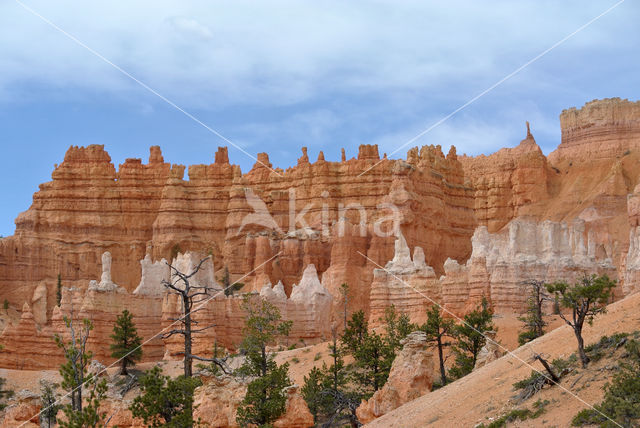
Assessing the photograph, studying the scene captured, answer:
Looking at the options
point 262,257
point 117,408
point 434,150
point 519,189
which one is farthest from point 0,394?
point 519,189

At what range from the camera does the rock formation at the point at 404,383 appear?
3167cm

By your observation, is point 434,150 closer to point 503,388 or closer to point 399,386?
point 399,386

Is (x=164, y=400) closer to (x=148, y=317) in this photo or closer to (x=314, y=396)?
(x=314, y=396)

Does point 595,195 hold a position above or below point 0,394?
above

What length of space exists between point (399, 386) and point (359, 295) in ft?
103

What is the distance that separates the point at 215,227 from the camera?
8331cm

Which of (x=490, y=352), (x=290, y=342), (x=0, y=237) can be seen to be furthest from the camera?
(x=0, y=237)

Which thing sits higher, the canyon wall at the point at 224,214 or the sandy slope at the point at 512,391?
the canyon wall at the point at 224,214

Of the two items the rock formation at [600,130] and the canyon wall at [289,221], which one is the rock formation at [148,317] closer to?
the canyon wall at [289,221]

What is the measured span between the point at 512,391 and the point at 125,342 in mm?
31806

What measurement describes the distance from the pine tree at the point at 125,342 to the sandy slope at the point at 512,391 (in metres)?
25.2

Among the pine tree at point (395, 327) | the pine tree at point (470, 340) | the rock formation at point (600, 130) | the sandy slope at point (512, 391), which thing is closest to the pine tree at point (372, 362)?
the pine tree at point (395, 327)

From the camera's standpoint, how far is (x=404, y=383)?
32531 mm

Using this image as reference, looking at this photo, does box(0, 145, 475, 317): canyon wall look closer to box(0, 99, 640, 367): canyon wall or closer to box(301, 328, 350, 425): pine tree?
box(0, 99, 640, 367): canyon wall
